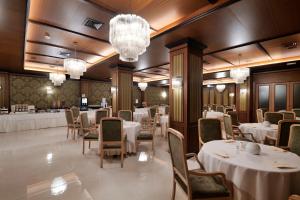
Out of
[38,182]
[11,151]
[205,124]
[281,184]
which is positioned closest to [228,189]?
[281,184]

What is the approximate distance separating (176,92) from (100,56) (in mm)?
3458

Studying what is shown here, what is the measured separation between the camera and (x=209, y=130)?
348cm

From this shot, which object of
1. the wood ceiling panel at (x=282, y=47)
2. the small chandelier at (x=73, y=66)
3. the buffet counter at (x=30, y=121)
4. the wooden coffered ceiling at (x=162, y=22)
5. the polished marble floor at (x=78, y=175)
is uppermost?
the wood ceiling panel at (x=282, y=47)

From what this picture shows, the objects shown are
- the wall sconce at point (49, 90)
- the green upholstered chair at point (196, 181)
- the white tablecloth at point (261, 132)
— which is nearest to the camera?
the green upholstered chair at point (196, 181)

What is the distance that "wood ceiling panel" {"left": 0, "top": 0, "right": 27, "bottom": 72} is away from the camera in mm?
2738

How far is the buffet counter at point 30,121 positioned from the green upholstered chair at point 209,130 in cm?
644

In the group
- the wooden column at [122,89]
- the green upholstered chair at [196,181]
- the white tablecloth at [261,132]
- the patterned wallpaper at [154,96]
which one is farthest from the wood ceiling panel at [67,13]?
the patterned wallpaper at [154,96]

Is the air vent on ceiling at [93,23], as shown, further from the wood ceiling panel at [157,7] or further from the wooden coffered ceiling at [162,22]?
the wood ceiling panel at [157,7]

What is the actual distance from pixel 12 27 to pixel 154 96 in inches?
518

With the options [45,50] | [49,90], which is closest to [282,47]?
[45,50]

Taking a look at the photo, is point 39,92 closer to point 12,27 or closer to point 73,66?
point 73,66

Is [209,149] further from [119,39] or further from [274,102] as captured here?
[274,102]

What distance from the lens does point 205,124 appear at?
→ 349 cm

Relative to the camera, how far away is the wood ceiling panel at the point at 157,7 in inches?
115
